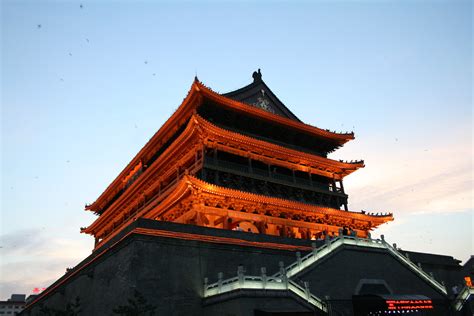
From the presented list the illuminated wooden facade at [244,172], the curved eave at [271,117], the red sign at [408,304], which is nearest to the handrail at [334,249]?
the red sign at [408,304]

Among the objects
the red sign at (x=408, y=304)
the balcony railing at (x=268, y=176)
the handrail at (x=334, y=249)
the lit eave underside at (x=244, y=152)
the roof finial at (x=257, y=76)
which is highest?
the roof finial at (x=257, y=76)

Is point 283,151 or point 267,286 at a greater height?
point 283,151

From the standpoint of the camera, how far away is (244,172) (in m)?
27.5

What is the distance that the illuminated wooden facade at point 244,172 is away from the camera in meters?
25.5

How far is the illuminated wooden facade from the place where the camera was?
1004 inches

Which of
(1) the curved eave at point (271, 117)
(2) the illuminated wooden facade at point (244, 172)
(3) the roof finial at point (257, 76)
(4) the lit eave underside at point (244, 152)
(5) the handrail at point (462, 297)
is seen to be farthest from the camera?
(3) the roof finial at point (257, 76)

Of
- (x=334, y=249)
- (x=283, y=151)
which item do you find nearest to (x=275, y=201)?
(x=283, y=151)

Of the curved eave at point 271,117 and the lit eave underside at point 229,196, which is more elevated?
the curved eave at point 271,117

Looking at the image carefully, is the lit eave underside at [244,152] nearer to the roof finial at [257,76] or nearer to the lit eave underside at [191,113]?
the lit eave underside at [191,113]

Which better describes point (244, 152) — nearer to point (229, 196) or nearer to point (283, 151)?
point (283, 151)

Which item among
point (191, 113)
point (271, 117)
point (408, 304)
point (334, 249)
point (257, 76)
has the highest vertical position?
point (257, 76)

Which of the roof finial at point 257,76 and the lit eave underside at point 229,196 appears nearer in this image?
the lit eave underside at point 229,196

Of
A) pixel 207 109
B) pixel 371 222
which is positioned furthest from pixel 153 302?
pixel 371 222

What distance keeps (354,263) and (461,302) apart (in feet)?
20.3
